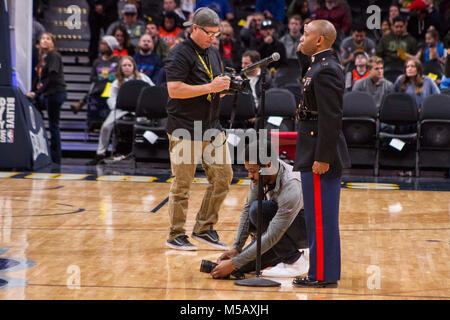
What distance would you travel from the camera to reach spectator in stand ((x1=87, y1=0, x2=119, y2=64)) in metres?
14.4

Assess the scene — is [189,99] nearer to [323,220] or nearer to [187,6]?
[323,220]

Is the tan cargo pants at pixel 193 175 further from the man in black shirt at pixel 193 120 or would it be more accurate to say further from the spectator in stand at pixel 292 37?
the spectator in stand at pixel 292 37

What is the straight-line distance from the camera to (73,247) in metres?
6.00

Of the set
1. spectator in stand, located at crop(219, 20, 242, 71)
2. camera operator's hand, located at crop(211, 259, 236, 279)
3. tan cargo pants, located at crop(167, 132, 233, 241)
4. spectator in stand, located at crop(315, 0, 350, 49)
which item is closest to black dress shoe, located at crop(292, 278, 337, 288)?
camera operator's hand, located at crop(211, 259, 236, 279)

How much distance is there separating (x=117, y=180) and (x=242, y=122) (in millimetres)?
2294

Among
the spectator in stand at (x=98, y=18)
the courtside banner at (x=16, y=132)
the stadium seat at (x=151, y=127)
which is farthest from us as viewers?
the spectator in stand at (x=98, y=18)

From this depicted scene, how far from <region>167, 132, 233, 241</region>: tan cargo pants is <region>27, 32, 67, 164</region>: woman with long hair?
18.4 ft

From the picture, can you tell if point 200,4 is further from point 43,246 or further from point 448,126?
point 43,246

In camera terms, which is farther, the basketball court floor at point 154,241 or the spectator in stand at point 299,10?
the spectator in stand at point 299,10

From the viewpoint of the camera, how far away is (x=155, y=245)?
6172 millimetres

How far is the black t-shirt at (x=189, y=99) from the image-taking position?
5875 millimetres

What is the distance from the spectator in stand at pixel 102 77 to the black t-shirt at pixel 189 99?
6164 mm

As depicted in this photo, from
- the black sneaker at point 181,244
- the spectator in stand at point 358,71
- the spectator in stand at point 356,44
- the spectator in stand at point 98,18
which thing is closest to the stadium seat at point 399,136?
→ the spectator in stand at point 358,71
